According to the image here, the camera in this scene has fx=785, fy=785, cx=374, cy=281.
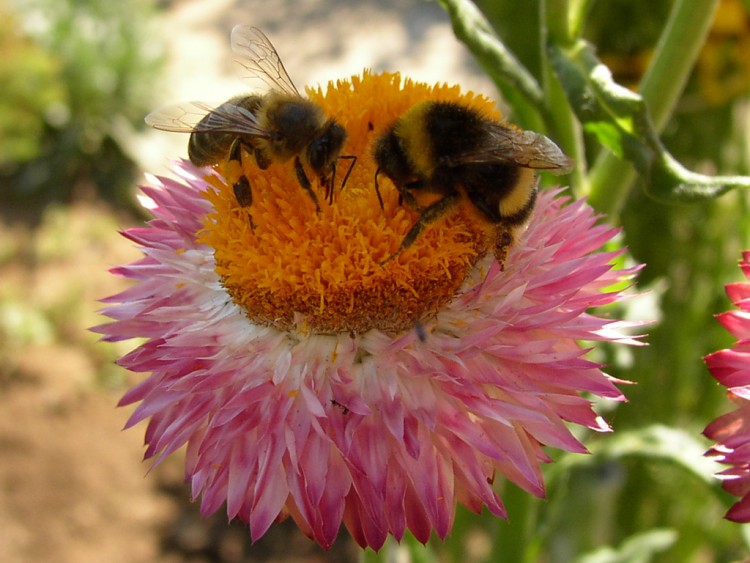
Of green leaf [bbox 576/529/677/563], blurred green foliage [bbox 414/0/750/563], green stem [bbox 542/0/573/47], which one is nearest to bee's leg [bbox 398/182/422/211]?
green stem [bbox 542/0/573/47]

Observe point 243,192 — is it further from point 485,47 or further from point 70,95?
point 70,95

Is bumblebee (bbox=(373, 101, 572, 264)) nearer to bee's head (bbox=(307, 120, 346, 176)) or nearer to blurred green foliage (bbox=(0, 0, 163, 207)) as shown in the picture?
bee's head (bbox=(307, 120, 346, 176))

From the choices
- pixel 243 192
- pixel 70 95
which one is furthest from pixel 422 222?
pixel 70 95

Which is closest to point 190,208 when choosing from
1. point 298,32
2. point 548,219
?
point 548,219

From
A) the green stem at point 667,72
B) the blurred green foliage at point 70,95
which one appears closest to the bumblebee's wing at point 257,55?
the green stem at point 667,72

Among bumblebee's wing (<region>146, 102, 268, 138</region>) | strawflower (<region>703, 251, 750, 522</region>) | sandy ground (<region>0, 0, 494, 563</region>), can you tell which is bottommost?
sandy ground (<region>0, 0, 494, 563</region>)

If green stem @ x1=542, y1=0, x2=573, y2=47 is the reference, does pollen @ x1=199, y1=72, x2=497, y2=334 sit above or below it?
below
